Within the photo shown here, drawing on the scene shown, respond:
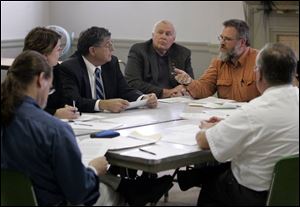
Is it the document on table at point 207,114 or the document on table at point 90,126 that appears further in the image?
the document on table at point 207,114

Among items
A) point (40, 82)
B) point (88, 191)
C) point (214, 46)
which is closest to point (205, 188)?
point (88, 191)

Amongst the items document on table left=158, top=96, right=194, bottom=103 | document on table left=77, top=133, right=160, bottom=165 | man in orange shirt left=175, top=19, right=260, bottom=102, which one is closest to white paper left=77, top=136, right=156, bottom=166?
document on table left=77, top=133, right=160, bottom=165

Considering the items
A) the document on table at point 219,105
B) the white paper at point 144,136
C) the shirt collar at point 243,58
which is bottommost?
the document on table at point 219,105

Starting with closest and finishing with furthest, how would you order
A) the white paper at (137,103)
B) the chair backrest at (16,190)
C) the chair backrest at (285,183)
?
the chair backrest at (16,190), the chair backrest at (285,183), the white paper at (137,103)

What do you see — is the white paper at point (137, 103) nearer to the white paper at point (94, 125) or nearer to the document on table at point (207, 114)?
the document on table at point (207, 114)

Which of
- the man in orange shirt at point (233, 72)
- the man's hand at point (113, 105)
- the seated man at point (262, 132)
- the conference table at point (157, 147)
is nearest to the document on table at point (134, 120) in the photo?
the conference table at point (157, 147)

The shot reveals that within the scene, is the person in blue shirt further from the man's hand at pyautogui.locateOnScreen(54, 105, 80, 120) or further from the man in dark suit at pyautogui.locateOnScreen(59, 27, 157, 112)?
the man in dark suit at pyautogui.locateOnScreen(59, 27, 157, 112)

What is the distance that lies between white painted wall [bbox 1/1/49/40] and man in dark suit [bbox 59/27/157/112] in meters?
2.98

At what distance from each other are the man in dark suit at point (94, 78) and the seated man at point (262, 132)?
1.02m

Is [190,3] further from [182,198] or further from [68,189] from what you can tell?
[68,189]

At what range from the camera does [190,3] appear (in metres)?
6.11

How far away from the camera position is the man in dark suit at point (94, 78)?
10.6ft

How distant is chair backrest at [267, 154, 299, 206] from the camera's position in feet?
6.95

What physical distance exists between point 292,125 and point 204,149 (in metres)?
0.39
